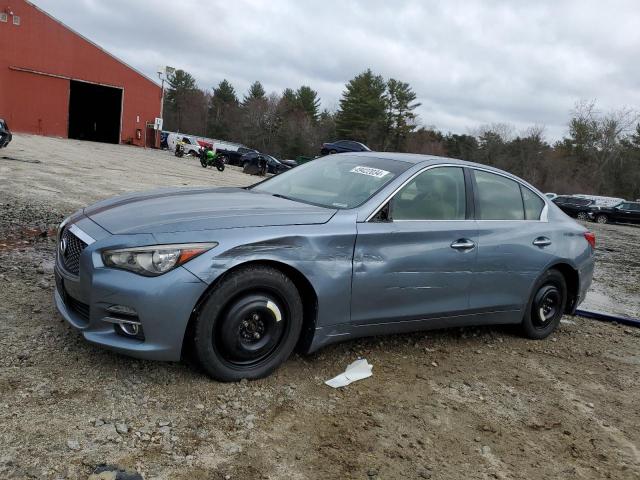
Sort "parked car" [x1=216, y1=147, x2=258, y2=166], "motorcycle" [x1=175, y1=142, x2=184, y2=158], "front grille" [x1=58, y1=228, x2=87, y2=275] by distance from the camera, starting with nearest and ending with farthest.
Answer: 1. "front grille" [x1=58, y1=228, x2=87, y2=275]
2. "motorcycle" [x1=175, y1=142, x2=184, y2=158]
3. "parked car" [x1=216, y1=147, x2=258, y2=166]

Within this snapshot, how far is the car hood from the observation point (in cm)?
326

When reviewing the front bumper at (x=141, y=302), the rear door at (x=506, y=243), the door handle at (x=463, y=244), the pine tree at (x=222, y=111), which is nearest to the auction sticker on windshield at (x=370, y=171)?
the door handle at (x=463, y=244)

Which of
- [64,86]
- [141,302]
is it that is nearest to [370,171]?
[141,302]

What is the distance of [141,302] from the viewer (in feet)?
9.84

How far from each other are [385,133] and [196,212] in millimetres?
67638

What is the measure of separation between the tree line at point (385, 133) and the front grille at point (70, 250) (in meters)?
51.9

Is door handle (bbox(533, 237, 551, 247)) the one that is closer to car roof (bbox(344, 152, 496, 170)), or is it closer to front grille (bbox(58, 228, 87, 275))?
car roof (bbox(344, 152, 496, 170))

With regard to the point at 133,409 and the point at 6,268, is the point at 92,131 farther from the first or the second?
Result: the point at 133,409

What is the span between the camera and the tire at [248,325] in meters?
3.18

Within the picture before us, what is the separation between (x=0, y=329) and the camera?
369cm

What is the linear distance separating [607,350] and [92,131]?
43.4 metres

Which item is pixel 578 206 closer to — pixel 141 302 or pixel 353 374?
pixel 353 374

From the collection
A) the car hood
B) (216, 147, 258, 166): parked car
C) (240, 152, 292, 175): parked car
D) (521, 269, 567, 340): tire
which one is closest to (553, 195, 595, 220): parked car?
Result: (240, 152, 292, 175): parked car

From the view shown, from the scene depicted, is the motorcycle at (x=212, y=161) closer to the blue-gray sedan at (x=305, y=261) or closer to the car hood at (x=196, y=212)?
the blue-gray sedan at (x=305, y=261)
